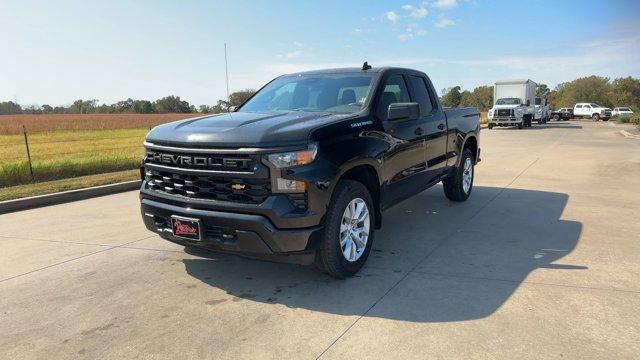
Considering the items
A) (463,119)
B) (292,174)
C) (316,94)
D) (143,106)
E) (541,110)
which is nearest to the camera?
(292,174)

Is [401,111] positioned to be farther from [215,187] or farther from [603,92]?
[603,92]

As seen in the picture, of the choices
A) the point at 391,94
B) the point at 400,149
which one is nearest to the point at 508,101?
the point at 391,94

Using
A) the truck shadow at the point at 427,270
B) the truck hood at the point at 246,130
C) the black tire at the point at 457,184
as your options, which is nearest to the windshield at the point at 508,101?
the black tire at the point at 457,184

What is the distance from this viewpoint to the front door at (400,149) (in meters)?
4.80

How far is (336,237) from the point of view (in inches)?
155

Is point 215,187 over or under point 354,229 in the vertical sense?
over

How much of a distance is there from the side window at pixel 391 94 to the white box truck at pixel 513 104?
86.7 ft

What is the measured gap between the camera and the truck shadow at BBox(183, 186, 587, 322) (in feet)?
12.1

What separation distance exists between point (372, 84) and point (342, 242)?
1783 mm

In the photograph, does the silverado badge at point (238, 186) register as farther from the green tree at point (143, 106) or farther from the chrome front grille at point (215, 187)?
the green tree at point (143, 106)

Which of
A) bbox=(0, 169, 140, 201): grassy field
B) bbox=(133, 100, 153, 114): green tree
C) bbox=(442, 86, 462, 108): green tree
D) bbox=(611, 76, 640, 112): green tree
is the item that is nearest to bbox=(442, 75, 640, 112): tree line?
bbox=(611, 76, 640, 112): green tree

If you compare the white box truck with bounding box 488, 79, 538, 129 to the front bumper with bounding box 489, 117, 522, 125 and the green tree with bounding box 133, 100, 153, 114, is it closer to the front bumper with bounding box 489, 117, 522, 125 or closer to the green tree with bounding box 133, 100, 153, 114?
the front bumper with bounding box 489, 117, 522, 125

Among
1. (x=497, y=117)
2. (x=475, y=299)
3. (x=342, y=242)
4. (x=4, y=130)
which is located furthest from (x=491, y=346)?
(x=4, y=130)

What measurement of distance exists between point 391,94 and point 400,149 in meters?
0.64
